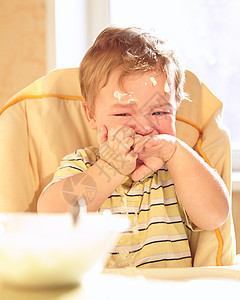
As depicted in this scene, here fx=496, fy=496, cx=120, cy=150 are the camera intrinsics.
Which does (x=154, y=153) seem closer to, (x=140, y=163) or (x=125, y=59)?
(x=140, y=163)

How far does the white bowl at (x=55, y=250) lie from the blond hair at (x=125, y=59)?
2.29ft

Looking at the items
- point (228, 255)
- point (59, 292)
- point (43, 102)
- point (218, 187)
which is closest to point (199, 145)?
point (218, 187)

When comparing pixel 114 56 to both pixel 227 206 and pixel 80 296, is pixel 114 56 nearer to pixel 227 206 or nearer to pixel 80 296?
pixel 227 206

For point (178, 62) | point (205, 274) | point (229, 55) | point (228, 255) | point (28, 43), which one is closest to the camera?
point (205, 274)

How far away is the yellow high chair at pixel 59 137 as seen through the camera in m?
1.09

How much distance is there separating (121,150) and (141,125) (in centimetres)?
8

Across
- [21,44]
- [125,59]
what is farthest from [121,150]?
[21,44]

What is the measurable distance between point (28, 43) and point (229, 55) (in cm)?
78

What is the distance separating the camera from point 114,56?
44.4 inches

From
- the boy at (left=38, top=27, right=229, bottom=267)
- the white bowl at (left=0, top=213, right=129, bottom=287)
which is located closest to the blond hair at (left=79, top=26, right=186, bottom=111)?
the boy at (left=38, top=27, right=229, bottom=267)

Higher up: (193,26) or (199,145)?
(193,26)

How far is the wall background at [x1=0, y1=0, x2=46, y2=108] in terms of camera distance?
1.75 metres

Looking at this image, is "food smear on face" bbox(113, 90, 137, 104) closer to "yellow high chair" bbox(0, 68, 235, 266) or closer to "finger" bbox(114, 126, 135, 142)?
"finger" bbox(114, 126, 135, 142)

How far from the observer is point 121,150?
103 centimetres
